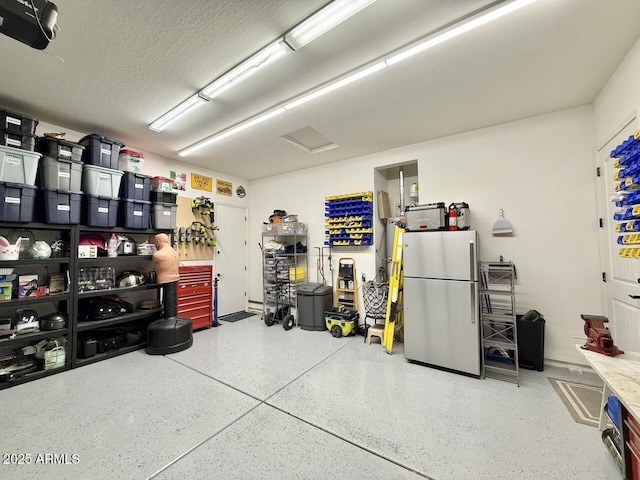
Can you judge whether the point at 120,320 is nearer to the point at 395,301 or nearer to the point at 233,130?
the point at 233,130

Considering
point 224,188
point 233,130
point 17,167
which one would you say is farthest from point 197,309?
point 233,130

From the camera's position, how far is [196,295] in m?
4.60

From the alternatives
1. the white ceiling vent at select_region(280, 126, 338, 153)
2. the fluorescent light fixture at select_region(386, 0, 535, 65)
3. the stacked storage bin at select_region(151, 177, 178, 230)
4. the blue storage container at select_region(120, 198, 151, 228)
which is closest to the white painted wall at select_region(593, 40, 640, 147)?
the fluorescent light fixture at select_region(386, 0, 535, 65)

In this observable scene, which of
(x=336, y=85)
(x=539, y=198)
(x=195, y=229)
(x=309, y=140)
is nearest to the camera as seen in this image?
(x=336, y=85)

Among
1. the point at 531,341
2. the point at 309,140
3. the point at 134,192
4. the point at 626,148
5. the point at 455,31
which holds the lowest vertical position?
the point at 531,341

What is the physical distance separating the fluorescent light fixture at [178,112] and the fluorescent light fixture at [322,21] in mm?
1414

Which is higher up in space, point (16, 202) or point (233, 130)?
point (233, 130)

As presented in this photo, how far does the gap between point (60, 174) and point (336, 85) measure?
11.4ft

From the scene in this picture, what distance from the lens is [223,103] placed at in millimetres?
2955

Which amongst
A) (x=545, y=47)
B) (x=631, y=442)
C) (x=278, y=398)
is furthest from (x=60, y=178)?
(x=631, y=442)

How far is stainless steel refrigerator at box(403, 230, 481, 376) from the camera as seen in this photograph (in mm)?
2883

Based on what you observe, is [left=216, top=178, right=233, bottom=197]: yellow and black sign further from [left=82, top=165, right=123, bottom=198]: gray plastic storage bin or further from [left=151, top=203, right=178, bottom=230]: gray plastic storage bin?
[left=82, top=165, right=123, bottom=198]: gray plastic storage bin

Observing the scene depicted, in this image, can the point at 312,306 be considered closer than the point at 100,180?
No

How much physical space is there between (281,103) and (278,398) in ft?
10.5
